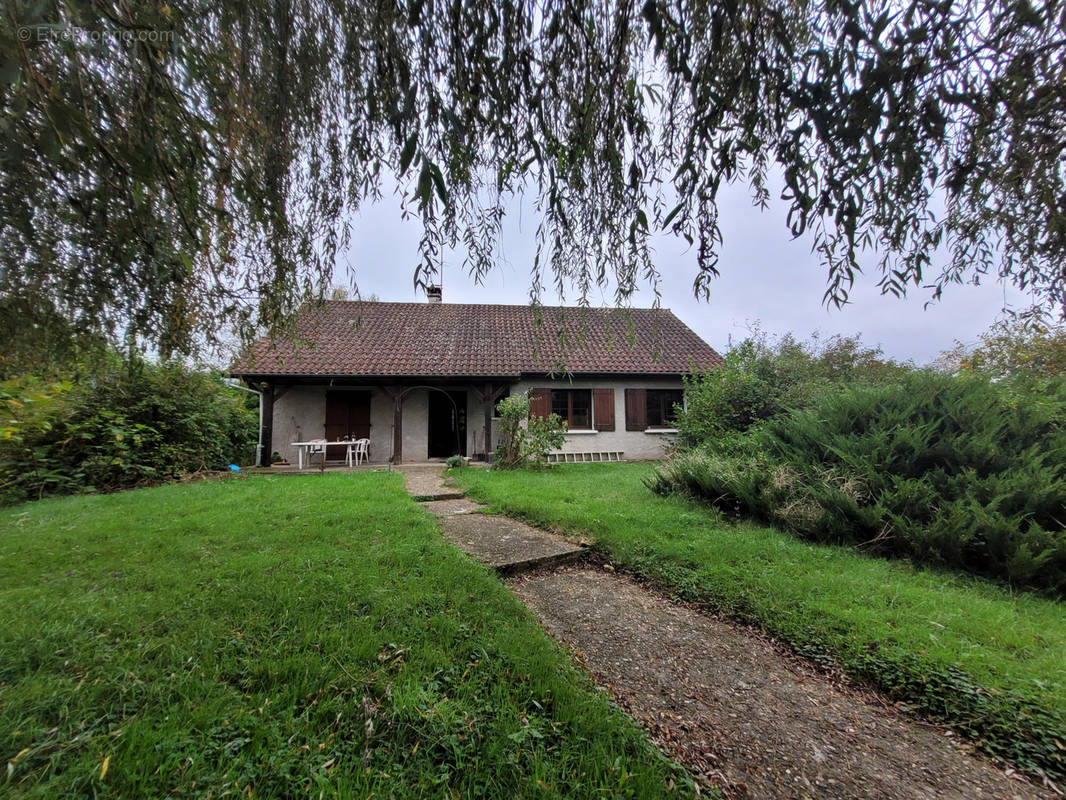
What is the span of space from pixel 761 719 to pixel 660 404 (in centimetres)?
1116

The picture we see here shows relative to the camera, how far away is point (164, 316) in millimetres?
2295

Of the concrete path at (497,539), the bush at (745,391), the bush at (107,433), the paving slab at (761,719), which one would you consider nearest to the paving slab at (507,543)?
the concrete path at (497,539)

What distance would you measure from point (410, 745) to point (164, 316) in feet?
8.31

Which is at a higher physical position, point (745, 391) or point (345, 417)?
point (745, 391)

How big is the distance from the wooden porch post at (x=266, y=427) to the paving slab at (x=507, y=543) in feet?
24.6

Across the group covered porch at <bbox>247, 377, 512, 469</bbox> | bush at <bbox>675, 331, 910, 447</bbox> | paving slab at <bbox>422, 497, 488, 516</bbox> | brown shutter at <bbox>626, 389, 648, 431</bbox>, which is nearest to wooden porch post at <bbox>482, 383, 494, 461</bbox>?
covered porch at <bbox>247, 377, 512, 469</bbox>

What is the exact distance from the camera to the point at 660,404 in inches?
496

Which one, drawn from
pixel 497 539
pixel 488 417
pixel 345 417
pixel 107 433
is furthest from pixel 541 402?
pixel 107 433

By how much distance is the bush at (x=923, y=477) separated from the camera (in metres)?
3.53

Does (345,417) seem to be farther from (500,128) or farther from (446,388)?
(500,128)

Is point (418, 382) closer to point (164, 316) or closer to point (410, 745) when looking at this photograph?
point (164, 316)

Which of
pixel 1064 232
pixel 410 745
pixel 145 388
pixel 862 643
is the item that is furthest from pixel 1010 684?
pixel 145 388

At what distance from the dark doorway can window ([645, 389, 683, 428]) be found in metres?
5.77

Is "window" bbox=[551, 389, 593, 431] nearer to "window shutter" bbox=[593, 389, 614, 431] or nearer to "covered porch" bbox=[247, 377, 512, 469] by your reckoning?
"window shutter" bbox=[593, 389, 614, 431]
